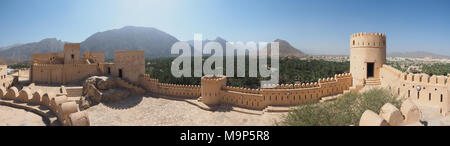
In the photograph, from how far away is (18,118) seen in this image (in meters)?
12.5

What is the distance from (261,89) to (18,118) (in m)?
15.8

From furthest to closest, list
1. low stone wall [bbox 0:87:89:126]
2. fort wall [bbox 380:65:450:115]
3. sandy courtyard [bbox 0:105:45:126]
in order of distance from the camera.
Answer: sandy courtyard [bbox 0:105:45:126], fort wall [bbox 380:65:450:115], low stone wall [bbox 0:87:89:126]

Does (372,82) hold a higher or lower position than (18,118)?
higher

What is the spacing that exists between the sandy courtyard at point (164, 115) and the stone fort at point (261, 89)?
1331 mm

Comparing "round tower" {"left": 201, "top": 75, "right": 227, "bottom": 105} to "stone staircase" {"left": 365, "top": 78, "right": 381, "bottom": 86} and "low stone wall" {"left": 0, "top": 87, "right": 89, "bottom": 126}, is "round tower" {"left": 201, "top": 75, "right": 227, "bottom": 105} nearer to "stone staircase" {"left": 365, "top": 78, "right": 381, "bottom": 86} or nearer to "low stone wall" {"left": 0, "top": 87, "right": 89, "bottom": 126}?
"low stone wall" {"left": 0, "top": 87, "right": 89, "bottom": 126}

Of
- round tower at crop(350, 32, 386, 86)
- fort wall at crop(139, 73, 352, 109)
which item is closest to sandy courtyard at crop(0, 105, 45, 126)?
fort wall at crop(139, 73, 352, 109)

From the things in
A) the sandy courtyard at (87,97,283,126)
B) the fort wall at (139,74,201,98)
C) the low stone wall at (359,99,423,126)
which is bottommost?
the sandy courtyard at (87,97,283,126)

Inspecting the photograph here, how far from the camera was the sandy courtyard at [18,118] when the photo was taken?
38.1 feet

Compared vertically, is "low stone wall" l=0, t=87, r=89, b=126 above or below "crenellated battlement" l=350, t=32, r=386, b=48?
below

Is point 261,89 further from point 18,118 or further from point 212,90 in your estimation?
point 18,118

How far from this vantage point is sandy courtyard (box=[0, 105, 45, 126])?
38.1 feet

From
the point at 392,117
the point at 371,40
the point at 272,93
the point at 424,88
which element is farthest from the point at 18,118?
the point at 371,40

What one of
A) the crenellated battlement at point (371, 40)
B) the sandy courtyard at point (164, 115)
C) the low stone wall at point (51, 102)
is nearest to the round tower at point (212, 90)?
the sandy courtyard at point (164, 115)
